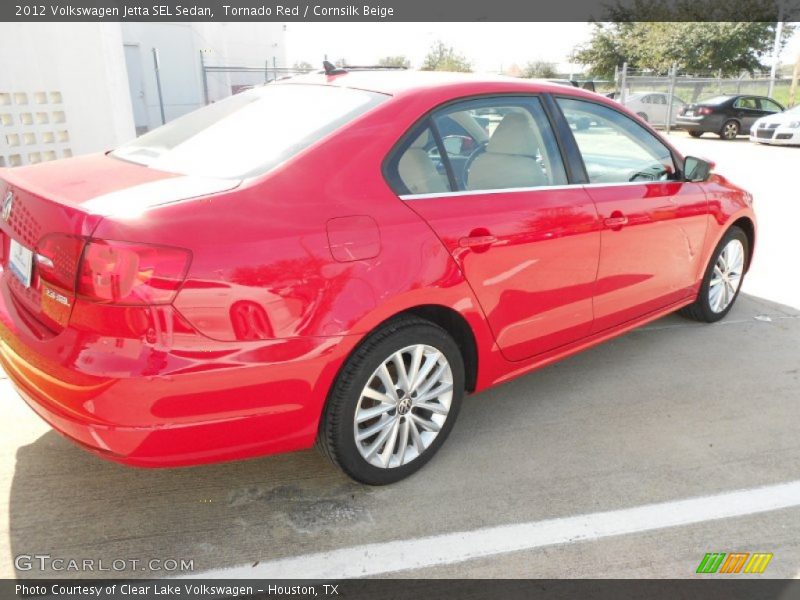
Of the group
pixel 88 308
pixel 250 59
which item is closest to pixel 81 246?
pixel 88 308

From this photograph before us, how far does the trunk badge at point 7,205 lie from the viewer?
241 centimetres

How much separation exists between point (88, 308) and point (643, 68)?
1724 inches

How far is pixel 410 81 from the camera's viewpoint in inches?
115

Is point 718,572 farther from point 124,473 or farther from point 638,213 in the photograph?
point 124,473

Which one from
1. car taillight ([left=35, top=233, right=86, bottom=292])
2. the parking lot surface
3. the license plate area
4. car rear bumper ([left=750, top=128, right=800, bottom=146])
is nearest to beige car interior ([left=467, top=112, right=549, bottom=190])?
the parking lot surface

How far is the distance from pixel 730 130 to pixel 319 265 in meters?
21.7

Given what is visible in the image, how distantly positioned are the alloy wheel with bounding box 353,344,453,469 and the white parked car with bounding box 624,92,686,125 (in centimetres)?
2283

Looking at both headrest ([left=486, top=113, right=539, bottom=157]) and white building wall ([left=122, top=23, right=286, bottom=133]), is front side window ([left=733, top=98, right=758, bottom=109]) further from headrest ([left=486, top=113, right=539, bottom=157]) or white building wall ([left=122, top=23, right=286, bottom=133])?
headrest ([left=486, top=113, right=539, bottom=157])

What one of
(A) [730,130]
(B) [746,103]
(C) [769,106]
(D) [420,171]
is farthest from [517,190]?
(C) [769,106]

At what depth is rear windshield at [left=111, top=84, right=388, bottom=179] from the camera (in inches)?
96.4

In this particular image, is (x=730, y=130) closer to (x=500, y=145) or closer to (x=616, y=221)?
(x=616, y=221)

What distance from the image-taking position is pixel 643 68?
131ft

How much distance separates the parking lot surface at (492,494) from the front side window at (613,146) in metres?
1.22

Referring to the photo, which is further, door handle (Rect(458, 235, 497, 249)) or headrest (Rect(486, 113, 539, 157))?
headrest (Rect(486, 113, 539, 157))
